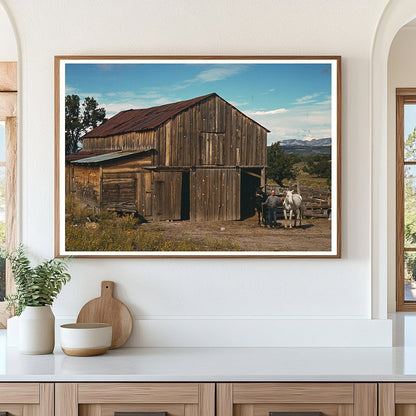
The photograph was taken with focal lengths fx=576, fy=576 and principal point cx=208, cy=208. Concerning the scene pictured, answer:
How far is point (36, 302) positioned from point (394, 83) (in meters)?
1.97

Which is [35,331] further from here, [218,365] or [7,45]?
[7,45]

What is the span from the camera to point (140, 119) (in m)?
2.49

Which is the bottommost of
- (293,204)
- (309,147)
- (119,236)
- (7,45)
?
(119,236)

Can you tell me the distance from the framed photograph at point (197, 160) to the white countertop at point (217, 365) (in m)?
0.42

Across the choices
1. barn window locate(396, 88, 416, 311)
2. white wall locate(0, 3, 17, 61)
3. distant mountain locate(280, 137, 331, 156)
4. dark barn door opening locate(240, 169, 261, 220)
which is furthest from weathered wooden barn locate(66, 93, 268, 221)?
barn window locate(396, 88, 416, 311)

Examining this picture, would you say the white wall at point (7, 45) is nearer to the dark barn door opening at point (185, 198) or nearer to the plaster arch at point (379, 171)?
the dark barn door opening at point (185, 198)

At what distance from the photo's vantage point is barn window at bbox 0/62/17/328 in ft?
9.41

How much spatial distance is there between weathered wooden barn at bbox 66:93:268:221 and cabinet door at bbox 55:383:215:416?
750 mm

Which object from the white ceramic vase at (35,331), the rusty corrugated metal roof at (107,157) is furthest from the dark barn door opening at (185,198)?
the white ceramic vase at (35,331)

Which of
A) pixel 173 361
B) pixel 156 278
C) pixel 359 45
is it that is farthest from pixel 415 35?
pixel 173 361

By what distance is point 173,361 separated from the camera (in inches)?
87.4

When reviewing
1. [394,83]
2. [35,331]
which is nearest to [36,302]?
[35,331]

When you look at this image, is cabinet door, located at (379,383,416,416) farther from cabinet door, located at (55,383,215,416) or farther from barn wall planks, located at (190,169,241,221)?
barn wall planks, located at (190,169,241,221)

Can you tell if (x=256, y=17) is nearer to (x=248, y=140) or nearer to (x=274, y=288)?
(x=248, y=140)
